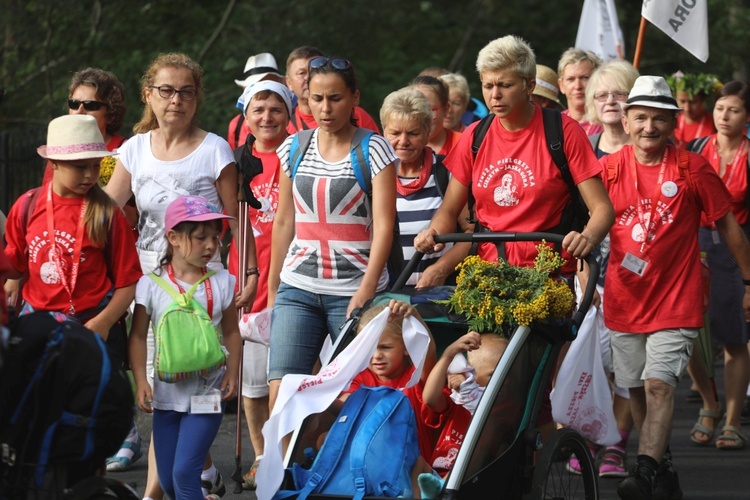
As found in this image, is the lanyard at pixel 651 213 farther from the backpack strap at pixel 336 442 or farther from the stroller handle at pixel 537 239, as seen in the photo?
the backpack strap at pixel 336 442

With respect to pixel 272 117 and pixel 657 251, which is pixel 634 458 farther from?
pixel 272 117

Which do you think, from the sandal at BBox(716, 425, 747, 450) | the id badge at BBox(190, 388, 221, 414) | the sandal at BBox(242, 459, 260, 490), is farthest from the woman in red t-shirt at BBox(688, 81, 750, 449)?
the id badge at BBox(190, 388, 221, 414)

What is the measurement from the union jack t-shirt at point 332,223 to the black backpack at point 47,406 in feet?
6.55

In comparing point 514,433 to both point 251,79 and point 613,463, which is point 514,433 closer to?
point 613,463

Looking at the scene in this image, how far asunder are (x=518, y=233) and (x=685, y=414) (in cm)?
428

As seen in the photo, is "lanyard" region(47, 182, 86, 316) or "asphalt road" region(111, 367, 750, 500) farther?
"asphalt road" region(111, 367, 750, 500)

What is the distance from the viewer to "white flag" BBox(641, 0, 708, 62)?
981cm

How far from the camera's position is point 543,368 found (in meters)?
5.68

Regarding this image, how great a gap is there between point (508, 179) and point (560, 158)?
0.87 feet

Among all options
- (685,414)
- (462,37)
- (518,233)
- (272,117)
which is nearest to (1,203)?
(272,117)

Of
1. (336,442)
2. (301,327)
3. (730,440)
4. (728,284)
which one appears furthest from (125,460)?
(728,284)

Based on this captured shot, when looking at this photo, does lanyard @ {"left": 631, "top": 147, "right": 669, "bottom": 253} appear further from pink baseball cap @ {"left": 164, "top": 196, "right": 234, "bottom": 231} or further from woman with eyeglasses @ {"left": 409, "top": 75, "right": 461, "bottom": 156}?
pink baseball cap @ {"left": 164, "top": 196, "right": 234, "bottom": 231}

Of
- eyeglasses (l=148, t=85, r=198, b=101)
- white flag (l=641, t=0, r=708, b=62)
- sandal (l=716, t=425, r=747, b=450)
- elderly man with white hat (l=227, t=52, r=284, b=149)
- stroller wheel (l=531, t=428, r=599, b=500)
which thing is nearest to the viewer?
stroller wheel (l=531, t=428, r=599, b=500)

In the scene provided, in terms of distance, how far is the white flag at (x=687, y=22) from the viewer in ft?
32.2
